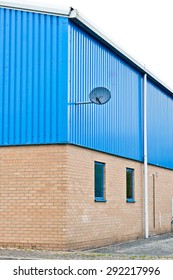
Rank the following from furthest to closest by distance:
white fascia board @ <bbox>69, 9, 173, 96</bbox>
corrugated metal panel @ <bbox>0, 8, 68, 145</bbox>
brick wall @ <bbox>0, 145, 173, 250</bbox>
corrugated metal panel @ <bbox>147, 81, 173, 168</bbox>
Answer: corrugated metal panel @ <bbox>147, 81, 173, 168</bbox>, white fascia board @ <bbox>69, 9, 173, 96</bbox>, corrugated metal panel @ <bbox>0, 8, 68, 145</bbox>, brick wall @ <bbox>0, 145, 173, 250</bbox>

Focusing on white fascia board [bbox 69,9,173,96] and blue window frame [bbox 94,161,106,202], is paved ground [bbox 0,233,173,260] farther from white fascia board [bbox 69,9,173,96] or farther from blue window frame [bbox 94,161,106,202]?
white fascia board [bbox 69,9,173,96]

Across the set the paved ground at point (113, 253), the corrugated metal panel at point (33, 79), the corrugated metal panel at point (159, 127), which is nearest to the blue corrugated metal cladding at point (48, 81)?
the corrugated metal panel at point (33, 79)

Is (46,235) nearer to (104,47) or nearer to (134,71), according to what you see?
(104,47)

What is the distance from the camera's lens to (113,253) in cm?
1789

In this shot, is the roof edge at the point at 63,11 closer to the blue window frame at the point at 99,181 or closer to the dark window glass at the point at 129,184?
the blue window frame at the point at 99,181

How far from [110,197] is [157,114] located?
7554mm

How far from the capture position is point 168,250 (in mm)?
19406

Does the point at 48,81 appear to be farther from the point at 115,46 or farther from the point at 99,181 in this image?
the point at 115,46

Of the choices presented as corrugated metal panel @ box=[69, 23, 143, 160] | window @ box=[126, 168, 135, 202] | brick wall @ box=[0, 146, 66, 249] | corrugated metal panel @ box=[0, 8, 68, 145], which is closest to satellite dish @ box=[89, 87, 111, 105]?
corrugated metal panel @ box=[69, 23, 143, 160]

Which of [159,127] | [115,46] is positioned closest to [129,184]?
[159,127]

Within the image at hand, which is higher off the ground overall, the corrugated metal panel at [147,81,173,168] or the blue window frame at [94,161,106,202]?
the corrugated metal panel at [147,81,173,168]

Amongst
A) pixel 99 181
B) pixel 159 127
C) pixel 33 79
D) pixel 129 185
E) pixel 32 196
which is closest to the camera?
pixel 32 196

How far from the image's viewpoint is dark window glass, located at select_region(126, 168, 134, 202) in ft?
76.6

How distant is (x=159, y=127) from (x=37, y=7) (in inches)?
428
